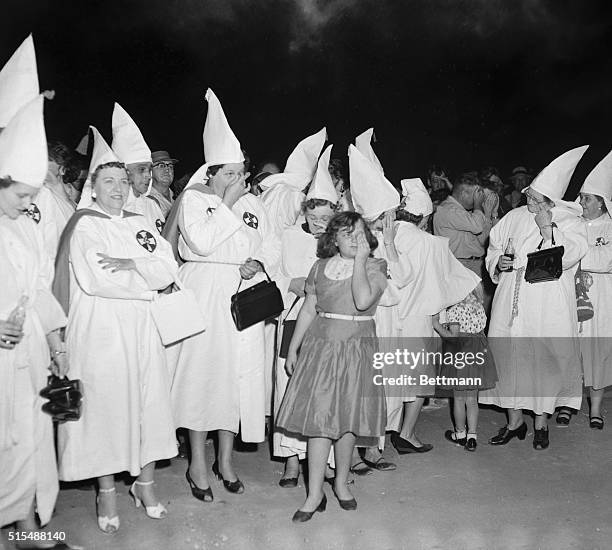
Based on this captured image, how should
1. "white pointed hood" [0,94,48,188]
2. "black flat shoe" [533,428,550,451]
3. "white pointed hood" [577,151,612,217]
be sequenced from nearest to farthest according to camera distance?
"white pointed hood" [0,94,48,188], "black flat shoe" [533,428,550,451], "white pointed hood" [577,151,612,217]

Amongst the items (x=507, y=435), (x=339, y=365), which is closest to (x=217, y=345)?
(x=339, y=365)

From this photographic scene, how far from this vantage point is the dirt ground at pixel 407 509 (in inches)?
152

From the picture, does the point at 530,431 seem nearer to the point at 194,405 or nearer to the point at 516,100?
the point at 194,405

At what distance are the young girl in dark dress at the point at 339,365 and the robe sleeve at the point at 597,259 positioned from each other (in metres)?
2.64

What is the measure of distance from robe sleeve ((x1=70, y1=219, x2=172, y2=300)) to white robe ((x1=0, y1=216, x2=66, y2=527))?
0.23m

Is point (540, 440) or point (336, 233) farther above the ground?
point (336, 233)

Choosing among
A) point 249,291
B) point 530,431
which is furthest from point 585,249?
point 249,291

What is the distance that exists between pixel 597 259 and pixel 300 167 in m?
2.47

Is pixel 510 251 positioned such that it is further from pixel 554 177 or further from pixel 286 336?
pixel 286 336

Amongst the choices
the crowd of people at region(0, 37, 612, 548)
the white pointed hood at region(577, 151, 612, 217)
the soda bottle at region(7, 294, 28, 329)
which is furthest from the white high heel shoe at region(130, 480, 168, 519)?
the white pointed hood at region(577, 151, 612, 217)

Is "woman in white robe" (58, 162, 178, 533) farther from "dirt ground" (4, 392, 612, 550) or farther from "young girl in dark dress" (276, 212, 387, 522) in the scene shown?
"young girl in dark dress" (276, 212, 387, 522)

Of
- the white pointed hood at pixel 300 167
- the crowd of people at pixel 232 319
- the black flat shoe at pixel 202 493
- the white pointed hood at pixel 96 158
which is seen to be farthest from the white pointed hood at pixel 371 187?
the black flat shoe at pixel 202 493

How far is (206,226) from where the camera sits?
432 centimetres

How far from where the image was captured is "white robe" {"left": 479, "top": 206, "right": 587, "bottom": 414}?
5.55 meters
